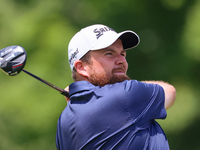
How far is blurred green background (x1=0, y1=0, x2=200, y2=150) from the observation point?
346cm

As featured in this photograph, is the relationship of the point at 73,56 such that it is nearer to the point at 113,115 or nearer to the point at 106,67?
the point at 106,67

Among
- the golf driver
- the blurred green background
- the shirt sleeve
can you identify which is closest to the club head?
the golf driver

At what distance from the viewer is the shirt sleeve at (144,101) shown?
58.8 inches

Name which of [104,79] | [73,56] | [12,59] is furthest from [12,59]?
[104,79]

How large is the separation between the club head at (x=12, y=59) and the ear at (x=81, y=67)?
1.08 ft

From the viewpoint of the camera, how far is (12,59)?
1.63 m

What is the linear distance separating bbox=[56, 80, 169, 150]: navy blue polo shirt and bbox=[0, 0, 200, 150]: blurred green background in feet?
6.24

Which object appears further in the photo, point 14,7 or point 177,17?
point 14,7

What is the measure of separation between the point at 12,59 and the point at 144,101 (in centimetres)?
77

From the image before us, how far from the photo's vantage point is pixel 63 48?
351 cm

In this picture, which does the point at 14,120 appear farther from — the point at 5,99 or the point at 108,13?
the point at 108,13

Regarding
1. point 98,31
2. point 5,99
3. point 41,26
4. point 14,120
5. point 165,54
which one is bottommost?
point 14,120

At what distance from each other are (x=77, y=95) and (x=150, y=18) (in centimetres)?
227

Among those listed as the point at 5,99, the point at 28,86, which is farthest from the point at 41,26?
the point at 5,99
